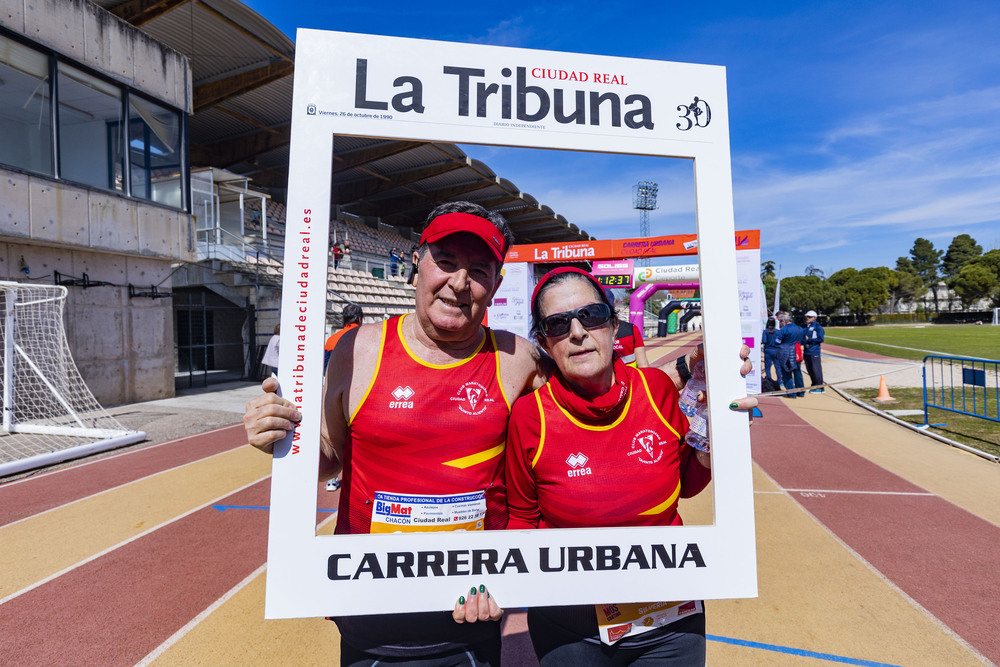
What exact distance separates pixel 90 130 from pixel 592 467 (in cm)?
1439

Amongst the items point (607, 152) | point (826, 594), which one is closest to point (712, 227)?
point (607, 152)

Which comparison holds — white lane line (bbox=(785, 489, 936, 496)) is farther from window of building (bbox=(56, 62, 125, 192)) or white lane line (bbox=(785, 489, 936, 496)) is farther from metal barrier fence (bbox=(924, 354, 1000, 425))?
window of building (bbox=(56, 62, 125, 192))

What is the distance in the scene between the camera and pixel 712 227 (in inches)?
63.6

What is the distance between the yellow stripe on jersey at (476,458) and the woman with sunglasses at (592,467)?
0.06 m

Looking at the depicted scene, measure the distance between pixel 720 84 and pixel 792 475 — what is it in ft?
20.4

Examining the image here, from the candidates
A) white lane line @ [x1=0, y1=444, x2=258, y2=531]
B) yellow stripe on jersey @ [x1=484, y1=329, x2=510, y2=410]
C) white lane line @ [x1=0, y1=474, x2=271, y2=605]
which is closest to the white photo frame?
yellow stripe on jersey @ [x1=484, y1=329, x2=510, y2=410]

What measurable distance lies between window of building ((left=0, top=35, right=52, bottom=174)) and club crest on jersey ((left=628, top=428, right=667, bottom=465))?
42.5ft

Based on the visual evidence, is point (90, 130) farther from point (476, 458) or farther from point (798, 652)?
point (798, 652)

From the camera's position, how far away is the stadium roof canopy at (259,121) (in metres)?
11.7

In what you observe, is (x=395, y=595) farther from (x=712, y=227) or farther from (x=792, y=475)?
(x=792, y=475)

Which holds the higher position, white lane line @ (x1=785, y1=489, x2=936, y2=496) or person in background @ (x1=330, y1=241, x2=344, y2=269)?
person in background @ (x1=330, y1=241, x2=344, y2=269)

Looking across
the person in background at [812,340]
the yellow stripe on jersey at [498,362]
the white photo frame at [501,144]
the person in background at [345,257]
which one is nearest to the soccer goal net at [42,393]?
the person in background at [345,257]

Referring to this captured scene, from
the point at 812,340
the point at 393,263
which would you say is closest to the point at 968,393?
the point at 812,340

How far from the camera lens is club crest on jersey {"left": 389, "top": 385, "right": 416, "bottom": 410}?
62.1 inches
